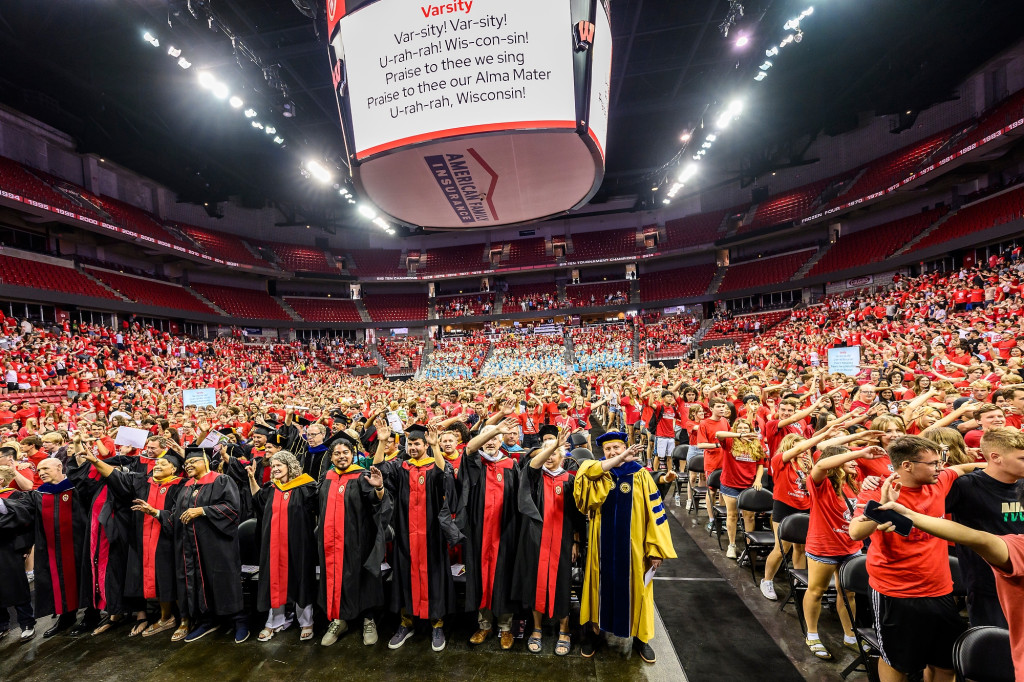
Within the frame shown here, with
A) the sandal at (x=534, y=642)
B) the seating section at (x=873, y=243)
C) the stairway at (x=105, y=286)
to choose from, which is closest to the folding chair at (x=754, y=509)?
the sandal at (x=534, y=642)

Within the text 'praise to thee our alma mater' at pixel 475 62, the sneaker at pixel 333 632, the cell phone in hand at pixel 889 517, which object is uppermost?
the text 'praise to thee our alma mater' at pixel 475 62

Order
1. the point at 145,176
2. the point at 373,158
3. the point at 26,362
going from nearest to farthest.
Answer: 1. the point at 373,158
2. the point at 26,362
3. the point at 145,176

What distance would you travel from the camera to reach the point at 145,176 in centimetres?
2695

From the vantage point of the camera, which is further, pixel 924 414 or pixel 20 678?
pixel 924 414

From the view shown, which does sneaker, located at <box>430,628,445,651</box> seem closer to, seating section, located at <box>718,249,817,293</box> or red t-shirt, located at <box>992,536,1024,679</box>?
red t-shirt, located at <box>992,536,1024,679</box>

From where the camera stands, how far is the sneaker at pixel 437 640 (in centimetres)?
412

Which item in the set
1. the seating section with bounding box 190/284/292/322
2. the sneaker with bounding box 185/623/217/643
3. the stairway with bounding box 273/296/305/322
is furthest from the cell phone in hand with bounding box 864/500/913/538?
the stairway with bounding box 273/296/305/322

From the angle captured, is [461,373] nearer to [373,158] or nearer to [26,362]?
[26,362]

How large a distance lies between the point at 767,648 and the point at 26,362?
20.3 meters

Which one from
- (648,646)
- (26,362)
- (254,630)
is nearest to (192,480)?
(254,630)

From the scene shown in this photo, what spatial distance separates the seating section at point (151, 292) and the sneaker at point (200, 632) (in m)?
25.7

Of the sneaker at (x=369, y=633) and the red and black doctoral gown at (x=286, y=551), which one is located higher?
the red and black doctoral gown at (x=286, y=551)

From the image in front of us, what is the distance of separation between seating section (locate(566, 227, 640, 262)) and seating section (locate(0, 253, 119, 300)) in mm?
28757

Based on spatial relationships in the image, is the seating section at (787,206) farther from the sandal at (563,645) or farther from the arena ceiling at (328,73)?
the sandal at (563,645)
